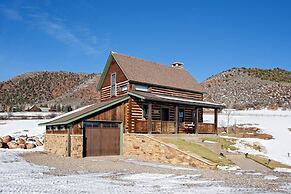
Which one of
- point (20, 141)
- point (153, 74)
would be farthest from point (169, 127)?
point (20, 141)

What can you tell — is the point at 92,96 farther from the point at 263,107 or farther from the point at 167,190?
the point at 167,190

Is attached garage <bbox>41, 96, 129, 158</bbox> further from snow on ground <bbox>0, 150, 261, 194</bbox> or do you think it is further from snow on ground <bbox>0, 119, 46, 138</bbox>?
snow on ground <bbox>0, 119, 46, 138</bbox>

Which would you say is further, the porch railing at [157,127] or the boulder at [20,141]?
the boulder at [20,141]

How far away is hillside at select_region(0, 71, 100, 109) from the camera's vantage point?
9388cm

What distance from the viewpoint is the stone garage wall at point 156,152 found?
60.9 ft

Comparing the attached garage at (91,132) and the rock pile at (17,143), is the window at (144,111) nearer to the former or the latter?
the attached garage at (91,132)

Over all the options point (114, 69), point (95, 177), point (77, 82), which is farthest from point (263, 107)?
point (77, 82)

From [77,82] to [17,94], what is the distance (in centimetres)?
1978

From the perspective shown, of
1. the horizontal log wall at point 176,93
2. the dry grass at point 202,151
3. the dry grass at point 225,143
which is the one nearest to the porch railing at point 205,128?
the dry grass at point 225,143

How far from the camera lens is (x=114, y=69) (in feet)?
95.2

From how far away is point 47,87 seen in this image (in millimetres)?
107062

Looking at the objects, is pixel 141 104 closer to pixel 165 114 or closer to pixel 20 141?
pixel 165 114

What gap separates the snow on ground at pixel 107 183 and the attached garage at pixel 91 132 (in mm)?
7158

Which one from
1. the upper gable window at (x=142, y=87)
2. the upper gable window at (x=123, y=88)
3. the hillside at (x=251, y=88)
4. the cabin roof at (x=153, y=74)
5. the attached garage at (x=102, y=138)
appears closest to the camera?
the attached garage at (x=102, y=138)
